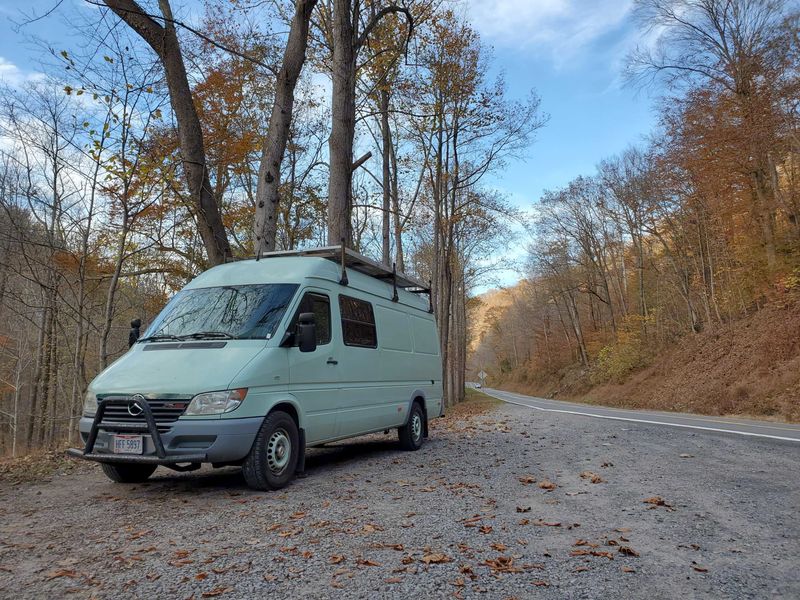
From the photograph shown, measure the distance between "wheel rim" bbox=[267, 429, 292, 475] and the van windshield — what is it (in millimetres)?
1044

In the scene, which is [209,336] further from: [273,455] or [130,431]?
[273,455]

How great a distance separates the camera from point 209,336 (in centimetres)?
558

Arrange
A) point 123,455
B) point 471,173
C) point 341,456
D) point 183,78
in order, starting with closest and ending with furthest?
point 123,455
point 341,456
point 183,78
point 471,173

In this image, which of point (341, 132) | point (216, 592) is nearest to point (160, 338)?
point (216, 592)

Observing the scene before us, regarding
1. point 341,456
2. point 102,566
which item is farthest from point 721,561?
point 341,456

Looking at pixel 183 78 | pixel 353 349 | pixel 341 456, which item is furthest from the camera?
pixel 183 78

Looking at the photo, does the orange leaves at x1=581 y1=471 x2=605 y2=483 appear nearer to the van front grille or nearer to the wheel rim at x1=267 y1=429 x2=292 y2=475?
the wheel rim at x1=267 y1=429 x2=292 y2=475

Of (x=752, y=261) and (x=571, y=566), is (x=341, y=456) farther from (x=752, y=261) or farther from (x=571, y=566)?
(x=752, y=261)

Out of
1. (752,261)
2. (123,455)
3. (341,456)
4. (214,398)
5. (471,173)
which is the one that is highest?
(471,173)

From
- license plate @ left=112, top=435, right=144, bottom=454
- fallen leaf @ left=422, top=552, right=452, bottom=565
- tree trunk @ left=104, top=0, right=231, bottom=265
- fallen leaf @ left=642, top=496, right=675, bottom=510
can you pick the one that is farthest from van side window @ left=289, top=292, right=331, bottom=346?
fallen leaf @ left=642, top=496, right=675, bottom=510

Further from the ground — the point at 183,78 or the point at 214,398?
the point at 183,78

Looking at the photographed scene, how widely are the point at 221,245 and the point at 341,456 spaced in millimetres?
4687

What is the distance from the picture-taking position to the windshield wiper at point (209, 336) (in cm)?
554

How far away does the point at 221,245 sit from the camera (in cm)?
993
